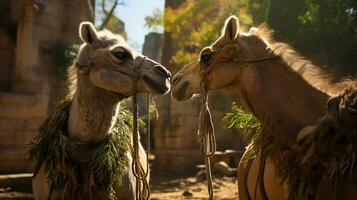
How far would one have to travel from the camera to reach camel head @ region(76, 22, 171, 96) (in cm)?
488

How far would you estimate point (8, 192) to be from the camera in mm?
10391

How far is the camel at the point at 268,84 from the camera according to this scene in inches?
158

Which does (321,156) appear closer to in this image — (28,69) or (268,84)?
(268,84)

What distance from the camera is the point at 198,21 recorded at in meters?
21.4

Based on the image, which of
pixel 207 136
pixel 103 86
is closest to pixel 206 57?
pixel 207 136

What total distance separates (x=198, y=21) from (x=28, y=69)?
8252 millimetres

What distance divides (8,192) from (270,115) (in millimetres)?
7937

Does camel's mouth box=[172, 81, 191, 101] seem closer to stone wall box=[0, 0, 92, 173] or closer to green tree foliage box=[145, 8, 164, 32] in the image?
stone wall box=[0, 0, 92, 173]

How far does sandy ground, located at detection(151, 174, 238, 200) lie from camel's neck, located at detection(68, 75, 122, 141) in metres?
7.36

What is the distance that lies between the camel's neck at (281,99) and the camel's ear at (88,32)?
5.87ft

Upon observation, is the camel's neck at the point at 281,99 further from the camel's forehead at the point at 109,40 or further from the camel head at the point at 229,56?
the camel's forehead at the point at 109,40

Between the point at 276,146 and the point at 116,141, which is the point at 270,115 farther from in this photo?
the point at 116,141

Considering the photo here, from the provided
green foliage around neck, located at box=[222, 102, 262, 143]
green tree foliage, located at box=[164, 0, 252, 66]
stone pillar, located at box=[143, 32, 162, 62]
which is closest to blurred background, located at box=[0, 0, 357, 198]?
green tree foliage, located at box=[164, 0, 252, 66]

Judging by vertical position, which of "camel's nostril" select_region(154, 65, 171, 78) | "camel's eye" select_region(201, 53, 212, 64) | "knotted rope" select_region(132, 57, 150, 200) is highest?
"camel's eye" select_region(201, 53, 212, 64)
